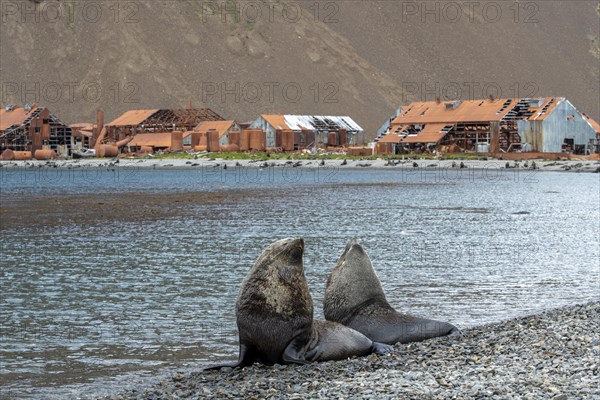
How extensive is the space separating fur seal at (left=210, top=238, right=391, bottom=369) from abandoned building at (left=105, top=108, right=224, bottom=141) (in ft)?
387

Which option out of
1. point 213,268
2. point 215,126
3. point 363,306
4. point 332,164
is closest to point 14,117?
point 215,126

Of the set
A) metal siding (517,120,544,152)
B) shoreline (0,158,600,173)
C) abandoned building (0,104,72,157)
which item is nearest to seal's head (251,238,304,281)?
shoreline (0,158,600,173)

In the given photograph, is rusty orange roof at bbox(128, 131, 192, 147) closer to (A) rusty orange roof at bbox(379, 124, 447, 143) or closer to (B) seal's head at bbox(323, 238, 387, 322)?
(A) rusty orange roof at bbox(379, 124, 447, 143)

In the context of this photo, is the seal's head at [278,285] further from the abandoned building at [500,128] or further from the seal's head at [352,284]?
the abandoned building at [500,128]

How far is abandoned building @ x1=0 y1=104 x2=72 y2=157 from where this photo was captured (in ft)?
413

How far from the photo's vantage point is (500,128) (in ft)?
324

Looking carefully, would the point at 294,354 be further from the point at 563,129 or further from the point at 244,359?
the point at 563,129

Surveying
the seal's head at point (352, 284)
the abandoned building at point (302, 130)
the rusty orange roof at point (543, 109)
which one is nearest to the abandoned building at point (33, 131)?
the abandoned building at point (302, 130)

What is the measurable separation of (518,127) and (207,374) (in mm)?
88170

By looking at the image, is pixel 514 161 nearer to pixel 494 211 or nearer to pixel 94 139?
pixel 494 211

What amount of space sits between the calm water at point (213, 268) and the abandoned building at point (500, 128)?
37787 millimetres

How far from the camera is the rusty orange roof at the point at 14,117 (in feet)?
413

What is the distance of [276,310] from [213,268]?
13.4 m

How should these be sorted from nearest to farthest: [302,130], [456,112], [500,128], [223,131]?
[500,128] < [456,112] < [302,130] < [223,131]
